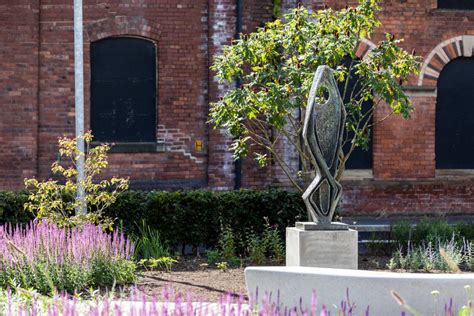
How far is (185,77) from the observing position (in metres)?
18.1

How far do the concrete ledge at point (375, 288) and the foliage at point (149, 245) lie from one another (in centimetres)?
673

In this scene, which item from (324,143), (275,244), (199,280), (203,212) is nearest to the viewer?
(324,143)

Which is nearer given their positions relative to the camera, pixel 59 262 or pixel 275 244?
pixel 59 262

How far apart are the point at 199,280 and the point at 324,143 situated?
95.4 inches

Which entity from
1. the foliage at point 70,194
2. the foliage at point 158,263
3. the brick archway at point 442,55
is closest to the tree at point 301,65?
the foliage at point 70,194

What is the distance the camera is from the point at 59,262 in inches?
395

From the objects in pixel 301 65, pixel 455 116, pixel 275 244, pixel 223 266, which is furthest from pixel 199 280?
pixel 455 116

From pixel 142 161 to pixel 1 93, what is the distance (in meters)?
3.12

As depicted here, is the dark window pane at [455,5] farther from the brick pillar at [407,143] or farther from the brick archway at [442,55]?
the brick pillar at [407,143]

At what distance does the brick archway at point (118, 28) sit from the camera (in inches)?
697

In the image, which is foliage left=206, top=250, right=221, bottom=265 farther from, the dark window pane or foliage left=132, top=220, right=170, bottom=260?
the dark window pane

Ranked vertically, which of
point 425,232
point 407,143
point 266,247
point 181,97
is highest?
point 181,97

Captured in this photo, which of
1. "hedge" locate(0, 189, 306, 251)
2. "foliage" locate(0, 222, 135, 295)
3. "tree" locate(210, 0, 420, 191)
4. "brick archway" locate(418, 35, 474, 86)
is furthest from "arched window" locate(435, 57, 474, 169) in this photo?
"foliage" locate(0, 222, 135, 295)

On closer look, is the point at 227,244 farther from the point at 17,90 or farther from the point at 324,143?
the point at 17,90
